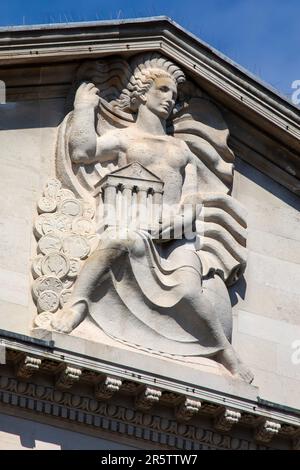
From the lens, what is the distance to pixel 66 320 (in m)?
33.1

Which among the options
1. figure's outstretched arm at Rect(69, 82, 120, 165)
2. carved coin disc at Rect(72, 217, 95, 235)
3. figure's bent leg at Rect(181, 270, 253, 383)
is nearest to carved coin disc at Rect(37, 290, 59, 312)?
carved coin disc at Rect(72, 217, 95, 235)

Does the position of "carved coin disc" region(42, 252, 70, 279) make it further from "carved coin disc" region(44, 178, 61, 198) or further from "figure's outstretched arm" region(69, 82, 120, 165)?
"figure's outstretched arm" region(69, 82, 120, 165)

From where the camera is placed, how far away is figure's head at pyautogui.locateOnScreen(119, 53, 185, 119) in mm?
34656

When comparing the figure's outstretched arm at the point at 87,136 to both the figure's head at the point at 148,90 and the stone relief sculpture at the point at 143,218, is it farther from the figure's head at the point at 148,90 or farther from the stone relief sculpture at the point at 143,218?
the figure's head at the point at 148,90

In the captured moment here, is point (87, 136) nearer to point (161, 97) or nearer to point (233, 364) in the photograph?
point (161, 97)

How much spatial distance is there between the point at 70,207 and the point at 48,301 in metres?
1.17

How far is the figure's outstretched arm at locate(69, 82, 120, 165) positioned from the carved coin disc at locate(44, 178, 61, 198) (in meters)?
0.30

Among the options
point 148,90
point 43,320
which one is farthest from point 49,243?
point 148,90

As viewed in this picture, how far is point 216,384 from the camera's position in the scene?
33594mm

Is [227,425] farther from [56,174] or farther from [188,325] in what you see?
[56,174]

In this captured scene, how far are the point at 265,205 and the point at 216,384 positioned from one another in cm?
274

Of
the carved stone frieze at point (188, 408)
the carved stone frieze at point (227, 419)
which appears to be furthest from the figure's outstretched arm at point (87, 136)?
the carved stone frieze at point (227, 419)

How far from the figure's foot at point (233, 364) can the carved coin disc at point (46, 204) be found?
2.34 meters

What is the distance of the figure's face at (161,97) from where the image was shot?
114 feet
